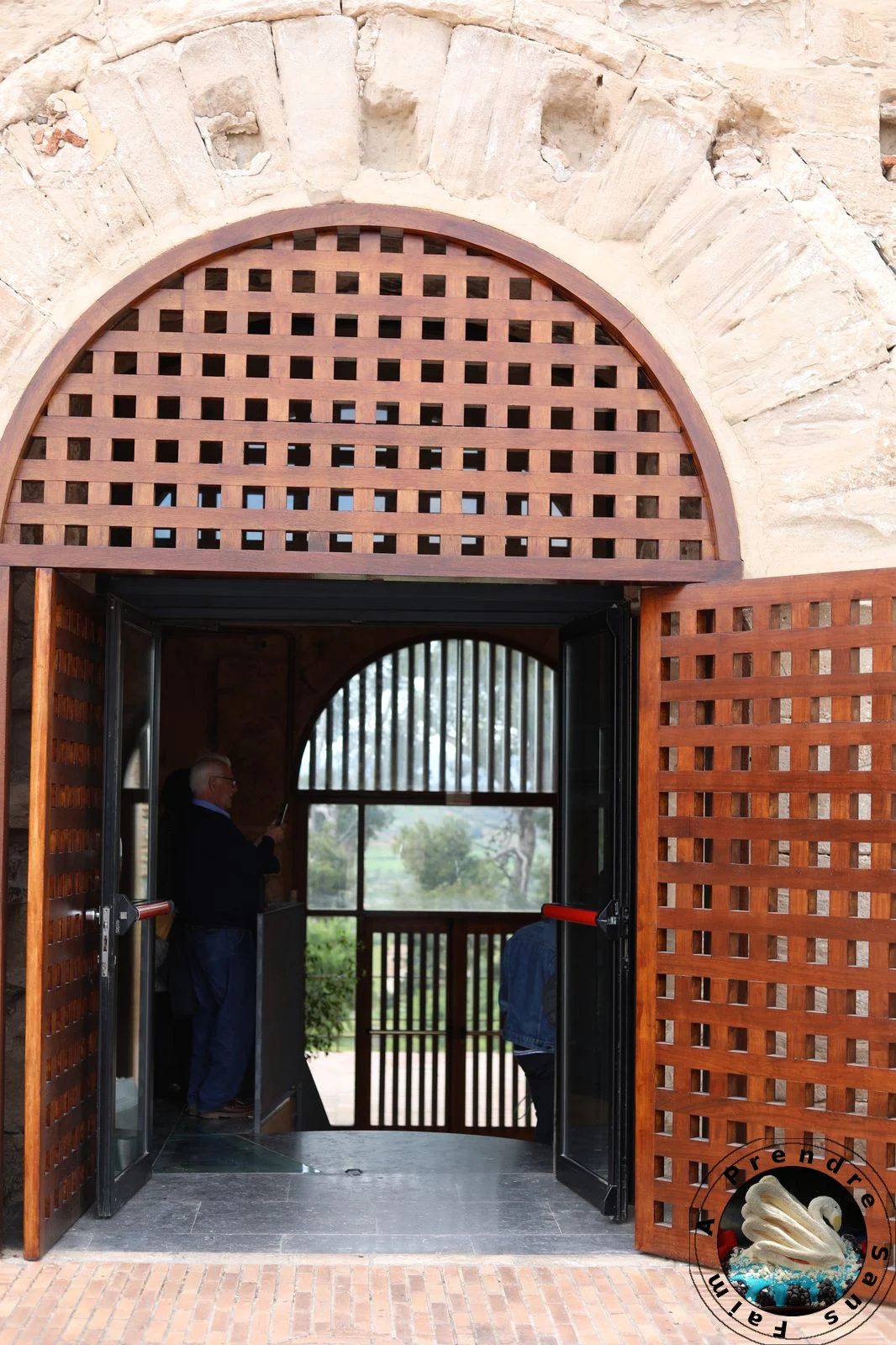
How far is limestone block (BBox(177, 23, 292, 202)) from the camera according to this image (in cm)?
453

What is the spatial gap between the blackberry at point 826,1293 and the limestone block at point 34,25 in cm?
451

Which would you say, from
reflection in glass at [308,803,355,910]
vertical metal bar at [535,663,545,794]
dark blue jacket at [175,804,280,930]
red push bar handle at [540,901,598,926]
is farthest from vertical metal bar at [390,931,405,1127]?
red push bar handle at [540,901,598,926]

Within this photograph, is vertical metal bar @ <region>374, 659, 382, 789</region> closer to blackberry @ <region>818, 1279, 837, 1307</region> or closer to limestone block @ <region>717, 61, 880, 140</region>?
limestone block @ <region>717, 61, 880, 140</region>

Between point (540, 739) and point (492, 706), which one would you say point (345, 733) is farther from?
point (540, 739)

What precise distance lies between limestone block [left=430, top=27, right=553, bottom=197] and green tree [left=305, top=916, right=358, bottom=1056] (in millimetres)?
5464

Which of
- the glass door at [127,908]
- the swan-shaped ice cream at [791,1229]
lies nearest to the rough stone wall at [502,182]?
the glass door at [127,908]

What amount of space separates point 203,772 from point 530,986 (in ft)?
5.83

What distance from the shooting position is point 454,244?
15.1 feet

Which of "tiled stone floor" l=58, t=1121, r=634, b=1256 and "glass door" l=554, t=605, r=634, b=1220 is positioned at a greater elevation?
"glass door" l=554, t=605, r=634, b=1220

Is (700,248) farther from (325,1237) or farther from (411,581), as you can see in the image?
(325,1237)

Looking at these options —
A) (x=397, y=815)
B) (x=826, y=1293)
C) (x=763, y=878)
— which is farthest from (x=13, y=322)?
(x=397, y=815)

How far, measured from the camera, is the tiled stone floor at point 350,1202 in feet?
15.1

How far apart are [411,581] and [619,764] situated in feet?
3.20

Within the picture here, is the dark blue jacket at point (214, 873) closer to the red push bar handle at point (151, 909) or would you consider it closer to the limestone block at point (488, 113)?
the red push bar handle at point (151, 909)
